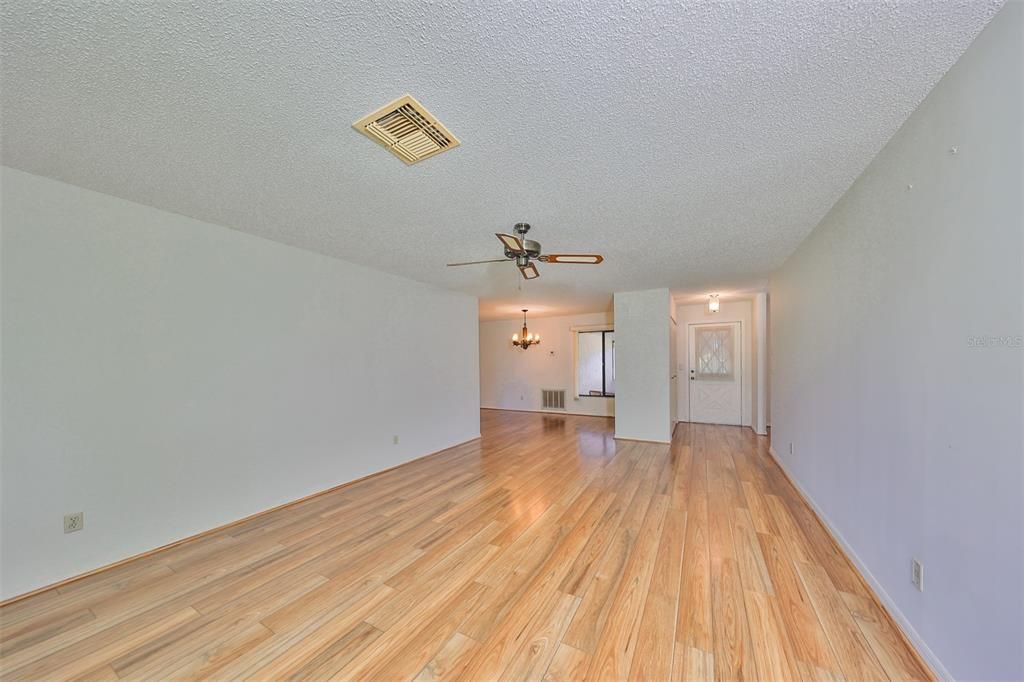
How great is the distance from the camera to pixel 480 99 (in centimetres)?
144

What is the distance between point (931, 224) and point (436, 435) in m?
4.86

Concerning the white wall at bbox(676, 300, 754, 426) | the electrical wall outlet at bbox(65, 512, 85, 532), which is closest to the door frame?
the white wall at bbox(676, 300, 754, 426)

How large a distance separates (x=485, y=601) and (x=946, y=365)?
89.9 inches

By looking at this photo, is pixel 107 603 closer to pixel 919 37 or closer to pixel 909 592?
pixel 909 592

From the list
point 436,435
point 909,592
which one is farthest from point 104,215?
point 909,592

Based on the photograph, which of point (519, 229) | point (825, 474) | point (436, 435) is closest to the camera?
point (825, 474)

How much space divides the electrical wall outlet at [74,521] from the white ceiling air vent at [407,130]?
285 cm

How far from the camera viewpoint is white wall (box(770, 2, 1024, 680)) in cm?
106

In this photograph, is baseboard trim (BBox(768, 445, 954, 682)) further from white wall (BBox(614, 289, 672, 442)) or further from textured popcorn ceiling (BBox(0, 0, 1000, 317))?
white wall (BBox(614, 289, 672, 442))

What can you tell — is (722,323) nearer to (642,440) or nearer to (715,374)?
(715,374)

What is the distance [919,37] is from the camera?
117 cm

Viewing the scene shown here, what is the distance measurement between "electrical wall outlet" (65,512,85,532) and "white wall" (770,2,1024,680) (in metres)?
4.25

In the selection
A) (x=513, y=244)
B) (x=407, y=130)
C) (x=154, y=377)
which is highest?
(x=407, y=130)

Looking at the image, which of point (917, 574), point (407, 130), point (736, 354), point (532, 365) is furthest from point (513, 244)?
point (532, 365)
